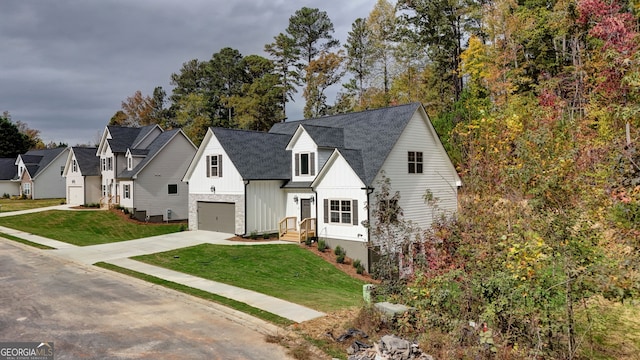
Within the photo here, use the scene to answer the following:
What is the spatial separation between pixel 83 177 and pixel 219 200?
21473 millimetres

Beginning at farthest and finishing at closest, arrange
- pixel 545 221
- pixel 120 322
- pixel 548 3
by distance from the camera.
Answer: pixel 548 3 < pixel 120 322 < pixel 545 221

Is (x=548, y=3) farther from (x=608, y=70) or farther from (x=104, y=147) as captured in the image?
(x=104, y=147)

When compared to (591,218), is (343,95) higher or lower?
higher

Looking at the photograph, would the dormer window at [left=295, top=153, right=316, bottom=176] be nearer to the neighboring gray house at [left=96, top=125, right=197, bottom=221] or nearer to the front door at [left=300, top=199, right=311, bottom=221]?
the front door at [left=300, top=199, right=311, bottom=221]

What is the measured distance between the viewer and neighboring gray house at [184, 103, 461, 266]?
75.7 feet

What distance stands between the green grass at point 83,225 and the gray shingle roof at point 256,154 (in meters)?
8.32

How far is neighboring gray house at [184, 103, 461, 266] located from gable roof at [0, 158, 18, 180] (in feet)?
134

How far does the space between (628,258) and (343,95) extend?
46.5 m

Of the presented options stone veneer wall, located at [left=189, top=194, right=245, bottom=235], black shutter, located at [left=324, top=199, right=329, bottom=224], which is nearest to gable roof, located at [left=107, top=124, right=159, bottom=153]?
stone veneer wall, located at [left=189, top=194, right=245, bottom=235]

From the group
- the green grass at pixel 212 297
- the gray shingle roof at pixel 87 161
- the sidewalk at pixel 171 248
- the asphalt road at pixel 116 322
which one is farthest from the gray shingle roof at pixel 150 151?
the asphalt road at pixel 116 322

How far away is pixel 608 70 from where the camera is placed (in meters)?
15.0

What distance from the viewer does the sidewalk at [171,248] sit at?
439 inches

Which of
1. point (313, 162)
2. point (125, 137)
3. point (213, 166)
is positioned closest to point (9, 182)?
point (125, 137)

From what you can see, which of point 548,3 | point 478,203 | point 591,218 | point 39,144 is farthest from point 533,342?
point 39,144
